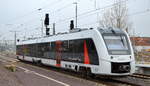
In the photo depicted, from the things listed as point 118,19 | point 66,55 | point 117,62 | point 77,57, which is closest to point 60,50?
point 66,55

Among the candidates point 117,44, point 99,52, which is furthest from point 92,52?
point 117,44

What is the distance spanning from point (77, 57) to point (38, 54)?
34.0 ft

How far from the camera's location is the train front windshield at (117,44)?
14.3 m

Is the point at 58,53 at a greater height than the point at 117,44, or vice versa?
the point at 117,44

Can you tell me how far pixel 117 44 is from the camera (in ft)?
48.2

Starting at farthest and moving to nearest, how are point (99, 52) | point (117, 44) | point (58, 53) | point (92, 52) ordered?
point (58, 53), point (92, 52), point (117, 44), point (99, 52)

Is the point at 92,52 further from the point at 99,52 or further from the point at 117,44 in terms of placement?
the point at 117,44

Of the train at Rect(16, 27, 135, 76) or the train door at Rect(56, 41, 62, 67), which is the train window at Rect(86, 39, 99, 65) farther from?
the train door at Rect(56, 41, 62, 67)

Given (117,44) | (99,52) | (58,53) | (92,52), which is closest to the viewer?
(99,52)

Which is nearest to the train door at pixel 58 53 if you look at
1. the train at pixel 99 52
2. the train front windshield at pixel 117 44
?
the train at pixel 99 52

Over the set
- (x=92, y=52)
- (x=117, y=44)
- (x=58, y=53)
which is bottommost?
(x=58, y=53)

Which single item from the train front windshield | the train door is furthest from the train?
the train door

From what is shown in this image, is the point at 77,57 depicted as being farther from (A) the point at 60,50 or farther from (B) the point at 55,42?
(B) the point at 55,42

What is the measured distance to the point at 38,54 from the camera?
86.9ft
